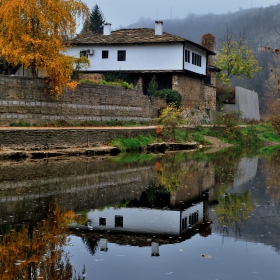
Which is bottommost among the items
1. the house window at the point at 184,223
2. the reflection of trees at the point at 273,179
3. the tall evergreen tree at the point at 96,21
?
the house window at the point at 184,223

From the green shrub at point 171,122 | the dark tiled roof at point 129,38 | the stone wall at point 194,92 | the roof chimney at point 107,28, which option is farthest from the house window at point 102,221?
the roof chimney at point 107,28

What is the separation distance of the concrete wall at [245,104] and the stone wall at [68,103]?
54.3 feet

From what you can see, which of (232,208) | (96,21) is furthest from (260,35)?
(232,208)

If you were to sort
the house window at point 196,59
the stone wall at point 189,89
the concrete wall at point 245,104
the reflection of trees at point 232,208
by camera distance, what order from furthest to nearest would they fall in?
the concrete wall at point 245,104
the house window at point 196,59
the stone wall at point 189,89
the reflection of trees at point 232,208

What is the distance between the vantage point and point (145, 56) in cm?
4753

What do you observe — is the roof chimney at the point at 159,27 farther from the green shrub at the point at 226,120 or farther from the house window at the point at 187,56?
the green shrub at the point at 226,120

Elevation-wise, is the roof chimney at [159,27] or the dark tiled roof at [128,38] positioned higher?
the roof chimney at [159,27]

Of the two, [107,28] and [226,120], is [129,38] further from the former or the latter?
[226,120]

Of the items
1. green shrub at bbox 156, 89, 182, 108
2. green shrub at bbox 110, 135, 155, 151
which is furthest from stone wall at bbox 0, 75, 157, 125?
green shrub at bbox 110, 135, 155, 151

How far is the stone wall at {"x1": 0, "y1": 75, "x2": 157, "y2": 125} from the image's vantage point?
29.5 metres

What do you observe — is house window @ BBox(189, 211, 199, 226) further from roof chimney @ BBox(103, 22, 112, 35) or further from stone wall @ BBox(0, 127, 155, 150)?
roof chimney @ BBox(103, 22, 112, 35)

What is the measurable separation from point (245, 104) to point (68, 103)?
3011 cm

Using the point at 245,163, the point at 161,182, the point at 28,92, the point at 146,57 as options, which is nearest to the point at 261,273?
the point at 161,182

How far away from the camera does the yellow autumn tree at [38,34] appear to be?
100 ft
